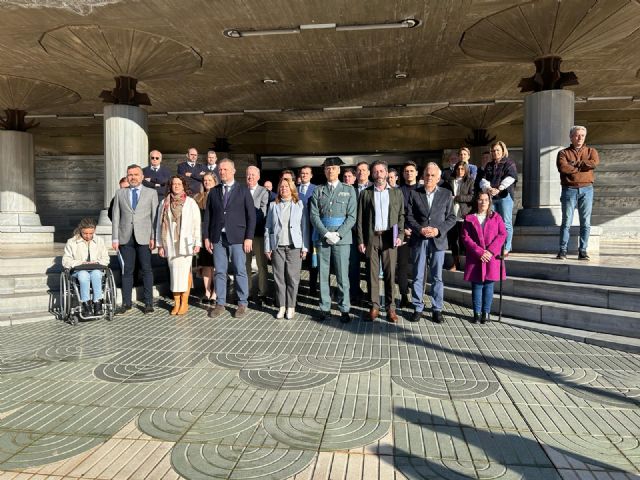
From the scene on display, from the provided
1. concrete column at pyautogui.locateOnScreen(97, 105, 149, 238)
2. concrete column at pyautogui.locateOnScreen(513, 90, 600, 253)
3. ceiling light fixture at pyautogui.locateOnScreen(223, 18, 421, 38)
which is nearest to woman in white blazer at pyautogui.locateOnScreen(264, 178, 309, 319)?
ceiling light fixture at pyautogui.locateOnScreen(223, 18, 421, 38)

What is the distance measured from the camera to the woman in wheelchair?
572cm

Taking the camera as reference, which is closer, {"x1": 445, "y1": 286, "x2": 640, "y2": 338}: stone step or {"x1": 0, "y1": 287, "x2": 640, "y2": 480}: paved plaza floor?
{"x1": 0, "y1": 287, "x2": 640, "y2": 480}: paved plaza floor

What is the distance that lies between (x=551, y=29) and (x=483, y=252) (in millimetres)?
5885

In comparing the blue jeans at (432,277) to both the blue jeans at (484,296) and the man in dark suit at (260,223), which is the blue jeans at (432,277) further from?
the man in dark suit at (260,223)

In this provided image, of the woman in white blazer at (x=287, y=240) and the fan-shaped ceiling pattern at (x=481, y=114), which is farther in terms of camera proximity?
the fan-shaped ceiling pattern at (x=481, y=114)

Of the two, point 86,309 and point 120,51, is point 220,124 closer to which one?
point 120,51

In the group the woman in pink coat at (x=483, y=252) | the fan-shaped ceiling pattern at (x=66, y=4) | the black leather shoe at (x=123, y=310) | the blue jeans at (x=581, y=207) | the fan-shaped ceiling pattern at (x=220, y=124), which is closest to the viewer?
the woman in pink coat at (x=483, y=252)

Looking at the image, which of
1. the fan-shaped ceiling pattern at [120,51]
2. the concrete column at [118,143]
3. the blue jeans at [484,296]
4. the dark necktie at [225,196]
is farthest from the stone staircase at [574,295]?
the concrete column at [118,143]

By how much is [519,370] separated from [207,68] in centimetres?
1025

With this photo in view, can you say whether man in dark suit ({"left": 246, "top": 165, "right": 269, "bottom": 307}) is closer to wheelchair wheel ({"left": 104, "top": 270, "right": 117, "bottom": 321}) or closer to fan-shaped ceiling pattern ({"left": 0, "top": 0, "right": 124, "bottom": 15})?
wheelchair wheel ({"left": 104, "top": 270, "right": 117, "bottom": 321})

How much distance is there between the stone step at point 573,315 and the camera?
15.4 feet

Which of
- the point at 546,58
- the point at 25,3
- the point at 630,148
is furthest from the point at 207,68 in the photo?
the point at 630,148

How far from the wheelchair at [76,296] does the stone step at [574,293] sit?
569 centimetres

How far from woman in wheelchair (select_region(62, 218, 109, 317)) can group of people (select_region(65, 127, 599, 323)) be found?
20 millimetres
